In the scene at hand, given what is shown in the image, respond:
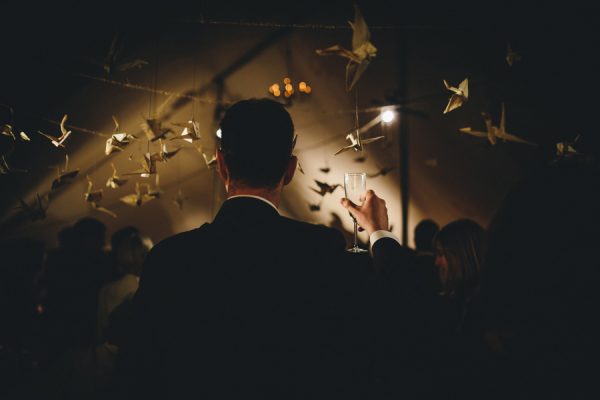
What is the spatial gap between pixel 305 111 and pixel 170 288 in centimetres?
432

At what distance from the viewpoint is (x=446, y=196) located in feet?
16.4

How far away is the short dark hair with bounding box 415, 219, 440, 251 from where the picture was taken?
4379 mm

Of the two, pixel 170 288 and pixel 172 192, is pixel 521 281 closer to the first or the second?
pixel 170 288

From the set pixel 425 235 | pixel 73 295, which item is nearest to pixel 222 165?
pixel 73 295

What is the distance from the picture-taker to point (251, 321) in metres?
0.97

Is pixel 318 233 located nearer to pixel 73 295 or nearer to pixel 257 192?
pixel 257 192

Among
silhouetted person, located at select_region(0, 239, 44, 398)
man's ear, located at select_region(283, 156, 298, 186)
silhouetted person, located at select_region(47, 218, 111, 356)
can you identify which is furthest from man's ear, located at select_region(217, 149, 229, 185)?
silhouetted person, located at select_region(0, 239, 44, 398)

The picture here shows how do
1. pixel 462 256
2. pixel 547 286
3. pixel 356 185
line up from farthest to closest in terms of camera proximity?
1. pixel 462 256
2. pixel 356 185
3. pixel 547 286

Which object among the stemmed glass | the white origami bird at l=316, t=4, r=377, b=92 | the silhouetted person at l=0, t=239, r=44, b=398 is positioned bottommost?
the silhouetted person at l=0, t=239, r=44, b=398

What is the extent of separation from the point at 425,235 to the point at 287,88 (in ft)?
8.18

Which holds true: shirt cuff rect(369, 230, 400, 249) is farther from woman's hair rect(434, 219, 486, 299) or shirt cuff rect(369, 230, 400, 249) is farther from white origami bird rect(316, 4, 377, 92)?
woman's hair rect(434, 219, 486, 299)

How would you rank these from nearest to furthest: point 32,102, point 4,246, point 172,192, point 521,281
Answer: point 521,281 < point 4,246 < point 32,102 < point 172,192

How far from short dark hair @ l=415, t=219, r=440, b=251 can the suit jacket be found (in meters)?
3.59

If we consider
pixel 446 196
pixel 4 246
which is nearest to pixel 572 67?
pixel 446 196
